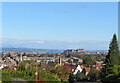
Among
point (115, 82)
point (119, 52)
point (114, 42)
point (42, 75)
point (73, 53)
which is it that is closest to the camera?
point (42, 75)

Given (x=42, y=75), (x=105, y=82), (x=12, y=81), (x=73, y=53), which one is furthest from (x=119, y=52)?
(x=73, y=53)

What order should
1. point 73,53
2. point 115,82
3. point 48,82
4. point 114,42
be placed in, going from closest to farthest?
point 48,82, point 115,82, point 114,42, point 73,53

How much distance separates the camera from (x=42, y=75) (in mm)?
5637

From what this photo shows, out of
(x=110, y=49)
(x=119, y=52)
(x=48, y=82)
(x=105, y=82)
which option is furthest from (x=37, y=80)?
(x=119, y=52)

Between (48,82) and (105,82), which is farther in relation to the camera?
(105,82)

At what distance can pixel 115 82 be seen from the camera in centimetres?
624

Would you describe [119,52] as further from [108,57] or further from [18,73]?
[18,73]

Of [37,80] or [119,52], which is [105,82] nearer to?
[37,80]

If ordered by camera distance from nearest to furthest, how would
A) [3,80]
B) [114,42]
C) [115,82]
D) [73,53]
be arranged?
[3,80], [115,82], [114,42], [73,53]

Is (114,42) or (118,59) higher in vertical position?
(114,42)

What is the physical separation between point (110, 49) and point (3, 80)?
7.99 m

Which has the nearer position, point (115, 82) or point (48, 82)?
point (48, 82)

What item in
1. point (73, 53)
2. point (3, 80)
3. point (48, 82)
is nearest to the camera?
point (3, 80)

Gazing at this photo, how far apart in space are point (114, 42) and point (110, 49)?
0.41 meters
